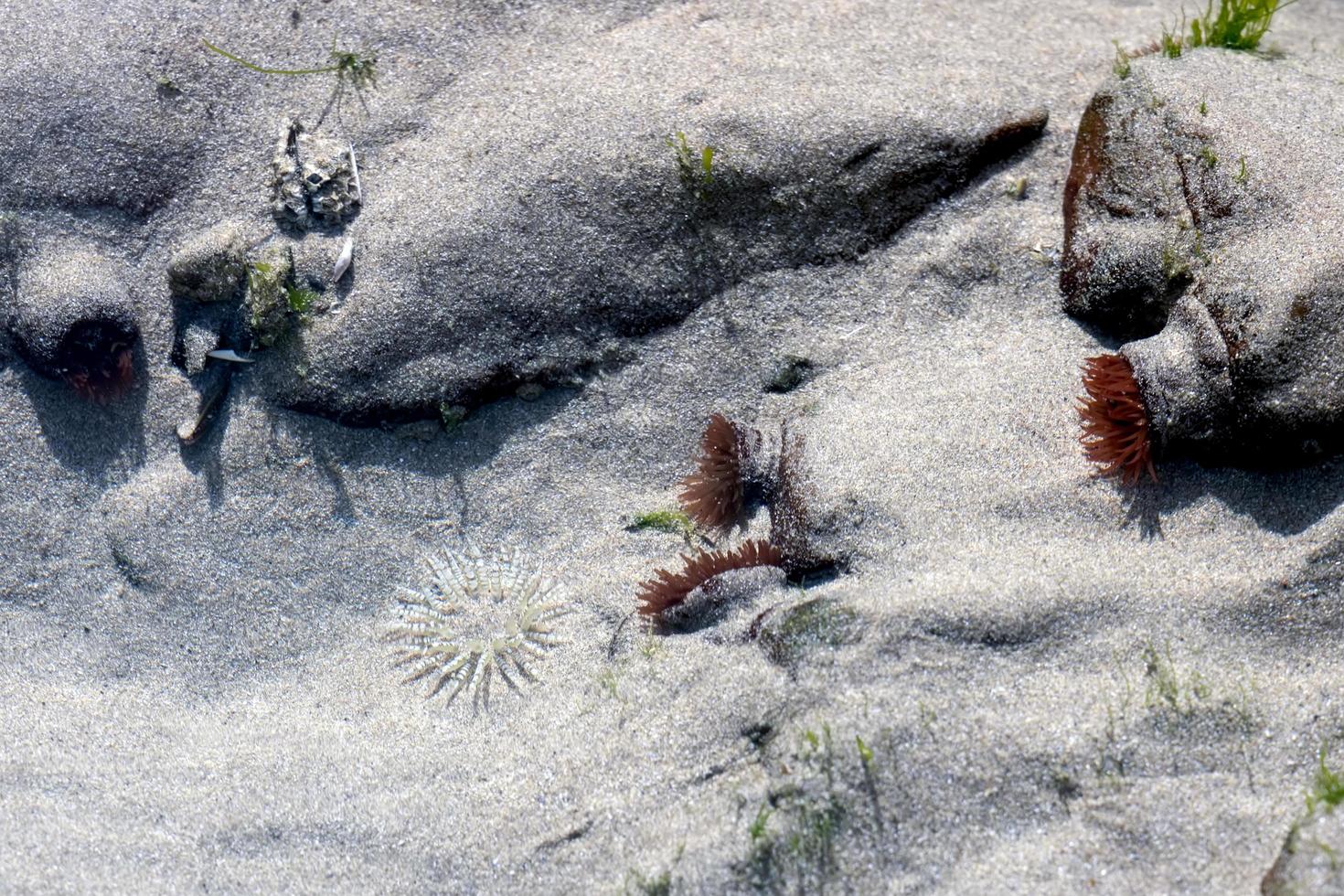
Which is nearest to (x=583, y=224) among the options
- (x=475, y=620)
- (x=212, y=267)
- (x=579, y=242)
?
(x=579, y=242)

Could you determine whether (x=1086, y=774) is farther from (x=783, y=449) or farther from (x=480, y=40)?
(x=480, y=40)

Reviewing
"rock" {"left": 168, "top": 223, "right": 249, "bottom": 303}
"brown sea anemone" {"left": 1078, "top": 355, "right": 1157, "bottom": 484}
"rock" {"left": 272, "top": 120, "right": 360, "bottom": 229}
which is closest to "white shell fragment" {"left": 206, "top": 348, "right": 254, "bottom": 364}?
"rock" {"left": 168, "top": 223, "right": 249, "bottom": 303}

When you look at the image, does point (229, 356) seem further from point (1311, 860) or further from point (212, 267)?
point (1311, 860)

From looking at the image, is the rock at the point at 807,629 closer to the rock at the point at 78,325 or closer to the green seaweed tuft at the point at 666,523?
the green seaweed tuft at the point at 666,523

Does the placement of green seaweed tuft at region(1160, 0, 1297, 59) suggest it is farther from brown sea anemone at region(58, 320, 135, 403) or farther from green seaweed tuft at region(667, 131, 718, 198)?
brown sea anemone at region(58, 320, 135, 403)

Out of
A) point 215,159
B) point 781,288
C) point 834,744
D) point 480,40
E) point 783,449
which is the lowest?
point 834,744

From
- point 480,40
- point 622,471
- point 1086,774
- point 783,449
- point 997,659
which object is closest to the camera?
point 1086,774

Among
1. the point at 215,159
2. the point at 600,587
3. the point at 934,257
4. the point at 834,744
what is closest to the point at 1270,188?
the point at 934,257

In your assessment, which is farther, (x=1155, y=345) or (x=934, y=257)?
(x=934, y=257)
